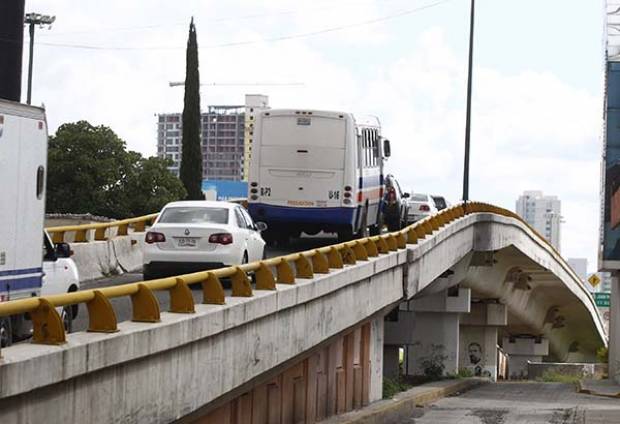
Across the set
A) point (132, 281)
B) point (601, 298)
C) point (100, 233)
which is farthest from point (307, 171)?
point (601, 298)

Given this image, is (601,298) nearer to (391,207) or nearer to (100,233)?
(391,207)

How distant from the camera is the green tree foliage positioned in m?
64.9

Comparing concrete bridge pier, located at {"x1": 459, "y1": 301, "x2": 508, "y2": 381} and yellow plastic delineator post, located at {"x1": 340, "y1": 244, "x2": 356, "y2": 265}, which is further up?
yellow plastic delineator post, located at {"x1": 340, "y1": 244, "x2": 356, "y2": 265}

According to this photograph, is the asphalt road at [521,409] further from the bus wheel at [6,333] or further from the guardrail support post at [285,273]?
the bus wheel at [6,333]

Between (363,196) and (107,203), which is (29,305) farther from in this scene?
(107,203)

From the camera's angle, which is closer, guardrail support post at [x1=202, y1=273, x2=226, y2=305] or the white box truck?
the white box truck

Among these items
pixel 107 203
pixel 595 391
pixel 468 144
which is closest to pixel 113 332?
pixel 595 391

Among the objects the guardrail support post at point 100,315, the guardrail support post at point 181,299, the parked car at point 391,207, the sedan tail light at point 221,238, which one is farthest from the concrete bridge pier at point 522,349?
the guardrail support post at point 100,315

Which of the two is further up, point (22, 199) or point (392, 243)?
point (22, 199)

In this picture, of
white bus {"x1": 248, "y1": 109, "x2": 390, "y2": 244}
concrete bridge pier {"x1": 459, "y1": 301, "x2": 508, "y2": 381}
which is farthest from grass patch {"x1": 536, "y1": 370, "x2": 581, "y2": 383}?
white bus {"x1": 248, "y1": 109, "x2": 390, "y2": 244}

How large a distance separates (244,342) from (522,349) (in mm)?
75349

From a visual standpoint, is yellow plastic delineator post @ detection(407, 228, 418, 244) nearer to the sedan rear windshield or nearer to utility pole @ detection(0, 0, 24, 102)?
the sedan rear windshield

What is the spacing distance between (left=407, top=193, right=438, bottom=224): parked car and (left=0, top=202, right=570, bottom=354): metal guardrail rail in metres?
23.3

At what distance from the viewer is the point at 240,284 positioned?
15750 mm
